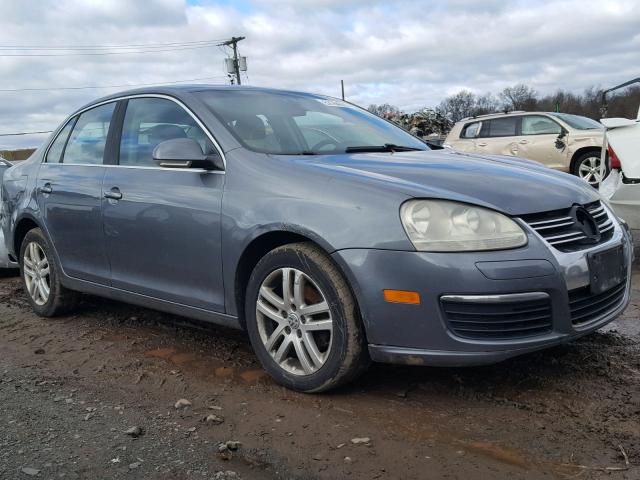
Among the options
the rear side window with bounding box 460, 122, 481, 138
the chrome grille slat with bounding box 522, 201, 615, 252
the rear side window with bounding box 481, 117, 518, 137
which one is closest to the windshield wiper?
the chrome grille slat with bounding box 522, 201, 615, 252

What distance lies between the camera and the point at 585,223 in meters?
3.08

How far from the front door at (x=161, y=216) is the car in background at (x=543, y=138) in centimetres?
924

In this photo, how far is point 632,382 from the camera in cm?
316

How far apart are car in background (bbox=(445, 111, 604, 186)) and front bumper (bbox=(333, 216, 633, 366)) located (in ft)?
31.9

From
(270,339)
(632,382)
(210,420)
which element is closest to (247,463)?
(210,420)

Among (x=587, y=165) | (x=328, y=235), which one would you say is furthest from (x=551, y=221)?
(x=587, y=165)

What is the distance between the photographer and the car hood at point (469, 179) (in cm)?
287

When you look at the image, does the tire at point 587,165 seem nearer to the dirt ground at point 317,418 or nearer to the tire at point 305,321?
the dirt ground at point 317,418

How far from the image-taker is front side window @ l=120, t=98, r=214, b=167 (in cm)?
382

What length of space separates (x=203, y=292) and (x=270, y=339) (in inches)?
20.8

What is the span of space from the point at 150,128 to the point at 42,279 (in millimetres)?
1799

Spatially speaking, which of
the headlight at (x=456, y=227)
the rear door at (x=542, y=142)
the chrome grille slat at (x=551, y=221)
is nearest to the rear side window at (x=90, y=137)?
the headlight at (x=456, y=227)

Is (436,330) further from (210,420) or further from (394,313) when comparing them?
(210,420)

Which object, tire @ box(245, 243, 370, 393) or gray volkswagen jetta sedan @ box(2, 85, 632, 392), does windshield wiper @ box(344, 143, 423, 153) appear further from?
tire @ box(245, 243, 370, 393)
